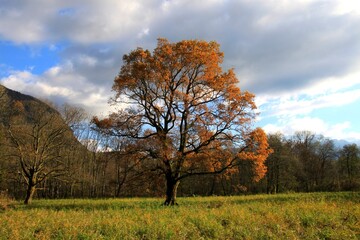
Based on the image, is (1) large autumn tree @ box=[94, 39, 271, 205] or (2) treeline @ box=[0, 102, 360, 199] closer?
(1) large autumn tree @ box=[94, 39, 271, 205]

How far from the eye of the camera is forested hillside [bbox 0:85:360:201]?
25.3 metres

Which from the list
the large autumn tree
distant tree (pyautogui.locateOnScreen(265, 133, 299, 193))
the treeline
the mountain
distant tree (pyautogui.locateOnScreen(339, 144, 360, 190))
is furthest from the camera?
distant tree (pyautogui.locateOnScreen(339, 144, 360, 190))

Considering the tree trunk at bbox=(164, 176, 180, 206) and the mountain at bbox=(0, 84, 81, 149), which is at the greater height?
the mountain at bbox=(0, 84, 81, 149)

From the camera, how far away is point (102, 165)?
65.8 m

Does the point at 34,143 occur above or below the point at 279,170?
above

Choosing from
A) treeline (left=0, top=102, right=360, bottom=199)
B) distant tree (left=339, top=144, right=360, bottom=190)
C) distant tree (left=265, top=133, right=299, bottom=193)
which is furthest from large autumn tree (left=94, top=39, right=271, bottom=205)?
distant tree (left=339, top=144, right=360, bottom=190)

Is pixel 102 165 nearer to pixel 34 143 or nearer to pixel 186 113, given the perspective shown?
pixel 34 143

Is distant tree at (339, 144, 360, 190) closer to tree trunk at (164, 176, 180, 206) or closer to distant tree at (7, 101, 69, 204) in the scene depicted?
tree trunk at (164, 176, 180, 206)

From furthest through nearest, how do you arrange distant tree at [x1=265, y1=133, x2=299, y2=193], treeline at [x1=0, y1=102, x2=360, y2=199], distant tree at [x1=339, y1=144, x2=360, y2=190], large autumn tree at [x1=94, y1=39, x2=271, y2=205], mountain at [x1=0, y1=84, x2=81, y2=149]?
distant tree at [x1=339, y1=144, x2=360, y2=190] < distant tree at [x1=265, y1=133, x2=299, y2=193] < treeline at [x1=0, y1=102, x2=360, y2=199] < mountain at [x1=0, y1=84, x2=81, y2=149] < large autumn tree at [x1=94, y1=39, x2=271, y2=205]

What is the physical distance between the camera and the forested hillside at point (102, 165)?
82.9 feet

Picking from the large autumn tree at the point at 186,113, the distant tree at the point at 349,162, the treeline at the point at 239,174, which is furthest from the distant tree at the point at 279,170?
the large autumn tree at the point at 186,113

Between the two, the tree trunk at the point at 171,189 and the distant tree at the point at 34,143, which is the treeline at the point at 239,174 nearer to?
the distant tree at the point at 34,143

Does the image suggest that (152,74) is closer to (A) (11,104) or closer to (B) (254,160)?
(B) (254,160)

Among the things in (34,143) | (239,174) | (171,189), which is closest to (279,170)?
(239,174)
